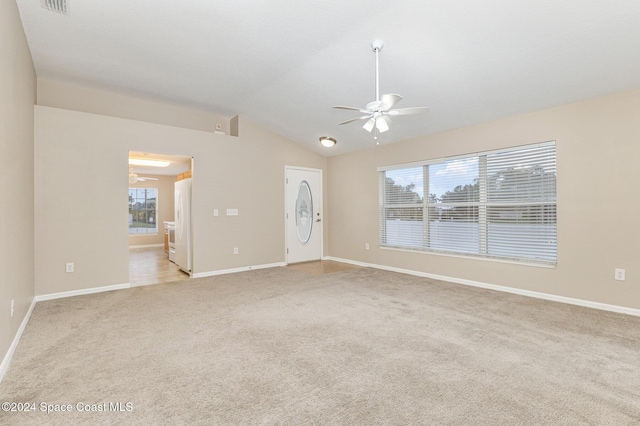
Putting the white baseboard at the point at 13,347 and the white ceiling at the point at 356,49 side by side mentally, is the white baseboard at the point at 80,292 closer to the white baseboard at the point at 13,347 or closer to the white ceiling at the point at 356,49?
the white baseboard at the point at 13,347

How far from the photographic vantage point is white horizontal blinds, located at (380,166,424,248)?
5664 mm

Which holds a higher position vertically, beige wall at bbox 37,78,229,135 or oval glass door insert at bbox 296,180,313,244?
beige wall at bbox 37,78,229,135

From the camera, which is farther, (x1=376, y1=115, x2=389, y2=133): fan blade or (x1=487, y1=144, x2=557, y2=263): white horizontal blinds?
(x1=487, y1=144, x2=557, y2=263): white horizontal blinds

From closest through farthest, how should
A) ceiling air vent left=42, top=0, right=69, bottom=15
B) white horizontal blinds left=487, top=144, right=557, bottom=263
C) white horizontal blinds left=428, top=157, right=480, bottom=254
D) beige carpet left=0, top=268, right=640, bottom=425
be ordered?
1. beige carpet left=0, top=268, right=640, bottom=425
2. ceiling air vent left=42, top=0, right=69, bottom=15
3. white horizontal blinds left=487, top=144, right=557, bottom=263
4. white horizontal blinds left=428, top=157, right=480, bottom=254

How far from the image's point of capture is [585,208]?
3.75m

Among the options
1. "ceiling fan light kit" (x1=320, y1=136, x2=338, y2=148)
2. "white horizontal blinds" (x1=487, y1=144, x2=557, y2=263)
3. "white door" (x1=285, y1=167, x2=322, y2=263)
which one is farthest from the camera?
"white door" (x1=285, y1=167, x2=322, y2=263)

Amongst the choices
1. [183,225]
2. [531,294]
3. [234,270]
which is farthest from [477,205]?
[183,225]

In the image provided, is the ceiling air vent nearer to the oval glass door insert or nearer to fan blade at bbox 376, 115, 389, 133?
fan blade at bbox 376, 115, 389, 133

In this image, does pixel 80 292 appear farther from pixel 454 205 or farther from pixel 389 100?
pixel 454 205

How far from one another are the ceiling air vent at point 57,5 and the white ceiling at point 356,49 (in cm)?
6

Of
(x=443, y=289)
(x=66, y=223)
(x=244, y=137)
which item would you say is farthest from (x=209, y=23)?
(x=443, y=289)

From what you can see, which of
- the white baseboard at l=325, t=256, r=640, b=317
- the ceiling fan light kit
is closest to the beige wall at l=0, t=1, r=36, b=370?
the ceiling fan light kit

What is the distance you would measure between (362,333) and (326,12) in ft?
10.2

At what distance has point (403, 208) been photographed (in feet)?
19.5
